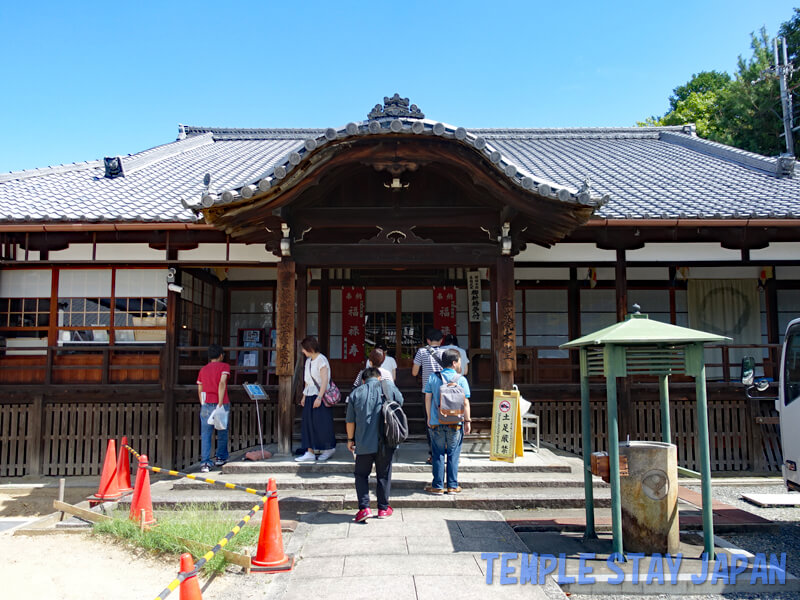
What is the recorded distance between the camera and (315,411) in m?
8.06

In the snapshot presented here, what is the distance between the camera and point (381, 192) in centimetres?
888

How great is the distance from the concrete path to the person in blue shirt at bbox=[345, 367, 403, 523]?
221mm

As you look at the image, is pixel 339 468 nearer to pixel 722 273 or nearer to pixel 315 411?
pixel 315 411

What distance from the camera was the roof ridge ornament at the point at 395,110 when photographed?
302 inches

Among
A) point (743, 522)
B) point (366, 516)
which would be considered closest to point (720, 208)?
point (743, 522)

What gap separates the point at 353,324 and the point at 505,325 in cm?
500

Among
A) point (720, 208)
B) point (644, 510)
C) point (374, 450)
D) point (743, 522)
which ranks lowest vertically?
point (743, 522)

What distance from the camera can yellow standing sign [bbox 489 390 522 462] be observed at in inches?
316

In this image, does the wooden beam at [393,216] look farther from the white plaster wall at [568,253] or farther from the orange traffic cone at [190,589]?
the orange traffic cone at [190,589]

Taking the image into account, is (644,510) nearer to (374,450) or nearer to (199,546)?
(374,450)

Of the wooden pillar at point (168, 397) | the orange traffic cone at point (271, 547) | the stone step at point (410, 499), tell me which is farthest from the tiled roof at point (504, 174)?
the orange traffic cone at point (271, 547)

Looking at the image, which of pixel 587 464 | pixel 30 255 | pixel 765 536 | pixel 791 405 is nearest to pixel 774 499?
pixel 765 536

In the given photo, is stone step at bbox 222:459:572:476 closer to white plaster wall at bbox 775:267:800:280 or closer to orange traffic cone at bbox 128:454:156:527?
orange traffic cone at bbox 128:454:156:527

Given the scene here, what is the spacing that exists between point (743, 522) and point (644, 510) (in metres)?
2.35
